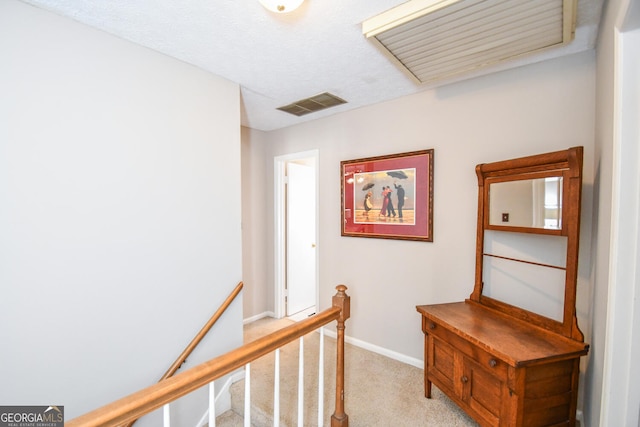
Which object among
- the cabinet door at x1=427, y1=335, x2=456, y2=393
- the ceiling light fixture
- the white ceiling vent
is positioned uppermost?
the ceiling light fixture

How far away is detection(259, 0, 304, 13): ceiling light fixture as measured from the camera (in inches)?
53.2

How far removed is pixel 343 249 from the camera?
304 cm

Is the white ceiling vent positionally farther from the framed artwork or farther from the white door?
the white door

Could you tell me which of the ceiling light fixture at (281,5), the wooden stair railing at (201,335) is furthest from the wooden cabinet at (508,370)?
the ceiling light fixture at (281,5)

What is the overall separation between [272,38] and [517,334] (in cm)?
220

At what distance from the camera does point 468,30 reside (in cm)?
157

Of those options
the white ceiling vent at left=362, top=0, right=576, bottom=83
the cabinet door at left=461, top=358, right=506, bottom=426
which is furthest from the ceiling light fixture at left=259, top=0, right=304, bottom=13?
the cabinet door at left=461, top=358, right=506, bottom=426

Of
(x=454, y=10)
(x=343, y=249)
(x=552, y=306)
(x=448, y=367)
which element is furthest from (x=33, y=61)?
A: (x=552, y=306)

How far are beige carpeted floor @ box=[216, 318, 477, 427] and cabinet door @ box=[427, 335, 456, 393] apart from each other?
21 cm

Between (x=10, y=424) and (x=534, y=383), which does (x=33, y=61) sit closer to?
(x=10, y=424)

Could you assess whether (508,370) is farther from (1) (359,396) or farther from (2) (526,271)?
(1) (359,396)

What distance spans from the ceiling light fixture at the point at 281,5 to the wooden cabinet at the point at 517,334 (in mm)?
1539

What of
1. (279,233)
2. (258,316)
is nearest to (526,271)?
(279,233)

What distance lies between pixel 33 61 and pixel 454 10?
2125mm
